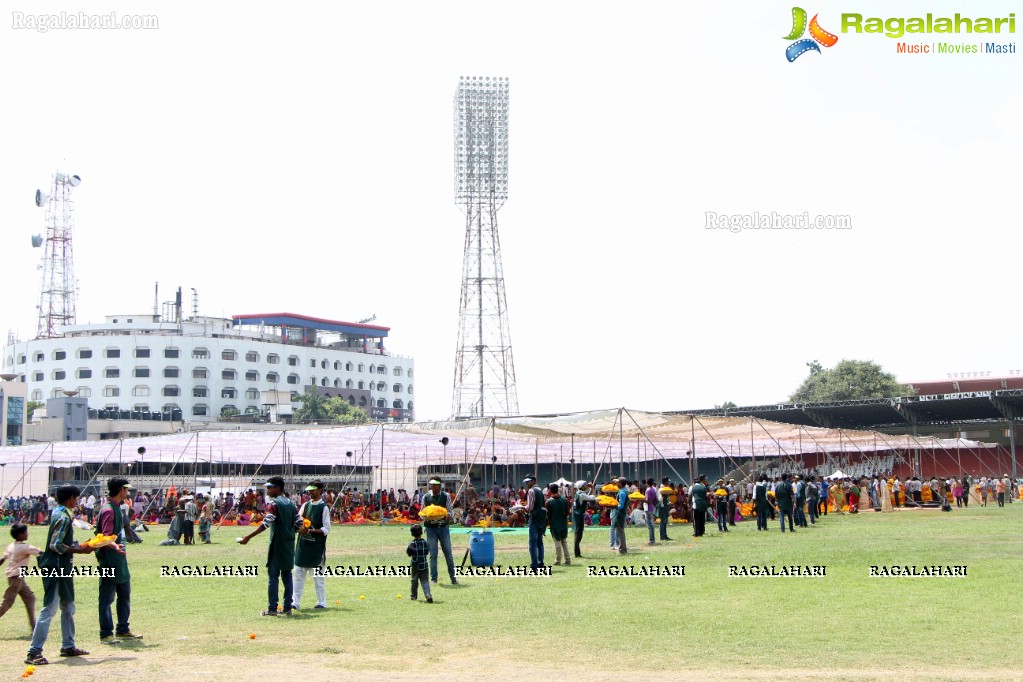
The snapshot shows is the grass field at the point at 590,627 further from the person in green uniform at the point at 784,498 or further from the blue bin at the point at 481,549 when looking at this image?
the person in green uniform at the point at 784,498

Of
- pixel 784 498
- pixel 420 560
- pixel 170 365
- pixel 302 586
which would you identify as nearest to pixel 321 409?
pixel 170 365

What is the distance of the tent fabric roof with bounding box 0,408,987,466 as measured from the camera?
36.2m

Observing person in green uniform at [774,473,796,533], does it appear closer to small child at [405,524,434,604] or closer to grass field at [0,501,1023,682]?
grass field at [0,501,1023,682]

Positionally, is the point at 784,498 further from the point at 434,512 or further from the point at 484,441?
the point at 484,441

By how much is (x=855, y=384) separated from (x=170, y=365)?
229 feet

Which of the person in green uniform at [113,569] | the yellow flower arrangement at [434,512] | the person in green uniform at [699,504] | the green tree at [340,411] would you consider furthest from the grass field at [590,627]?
the green tree at [340,411]

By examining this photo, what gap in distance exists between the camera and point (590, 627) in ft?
38.9

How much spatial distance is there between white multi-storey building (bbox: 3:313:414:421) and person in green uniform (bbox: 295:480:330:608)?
316 ft

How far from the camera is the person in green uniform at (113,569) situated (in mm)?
11203

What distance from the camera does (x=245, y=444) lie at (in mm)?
41906

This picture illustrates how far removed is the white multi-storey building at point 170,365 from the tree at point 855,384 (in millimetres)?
54411

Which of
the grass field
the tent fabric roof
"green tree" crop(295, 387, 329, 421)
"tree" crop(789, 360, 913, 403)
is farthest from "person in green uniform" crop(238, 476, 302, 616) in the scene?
"green tree" crop(295, 387, 329, 421)

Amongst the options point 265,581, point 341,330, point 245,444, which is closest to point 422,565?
point 265,581

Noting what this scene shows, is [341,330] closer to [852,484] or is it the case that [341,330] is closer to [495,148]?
[495,148]
